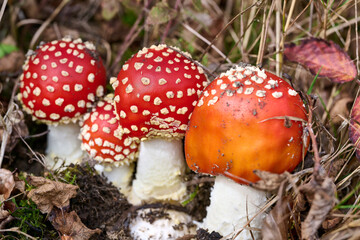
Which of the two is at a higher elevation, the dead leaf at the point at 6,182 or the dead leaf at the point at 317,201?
the dead leaf at the point at 317,201

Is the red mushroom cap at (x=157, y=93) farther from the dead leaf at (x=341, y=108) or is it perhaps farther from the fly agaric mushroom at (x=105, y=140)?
the dead leaf at (x=341, y=108)

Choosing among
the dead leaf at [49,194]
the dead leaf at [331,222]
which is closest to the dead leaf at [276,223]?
the dead leaf at [331,222]

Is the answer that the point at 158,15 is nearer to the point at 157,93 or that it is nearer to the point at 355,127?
the point at 157,93

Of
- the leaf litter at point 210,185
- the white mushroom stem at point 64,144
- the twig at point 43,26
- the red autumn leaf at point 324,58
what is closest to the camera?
the leaf litter at point 210,185

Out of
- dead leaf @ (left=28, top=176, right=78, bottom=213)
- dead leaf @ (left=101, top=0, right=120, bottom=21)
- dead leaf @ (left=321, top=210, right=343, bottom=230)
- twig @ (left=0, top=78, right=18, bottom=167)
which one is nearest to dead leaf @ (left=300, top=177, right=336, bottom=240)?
dead leaf @ (left=321, top=210, right=343, bottom=230)

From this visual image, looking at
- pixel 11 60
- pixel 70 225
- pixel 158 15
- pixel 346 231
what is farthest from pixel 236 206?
pixel 11 60

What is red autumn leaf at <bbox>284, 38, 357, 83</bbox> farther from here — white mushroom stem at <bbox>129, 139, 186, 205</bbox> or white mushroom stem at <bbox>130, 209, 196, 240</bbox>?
white mushroom stem at <bbox>130, 209, 196, 240</bbox>

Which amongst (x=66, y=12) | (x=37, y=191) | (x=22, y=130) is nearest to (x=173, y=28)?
(x=66, y=12)
